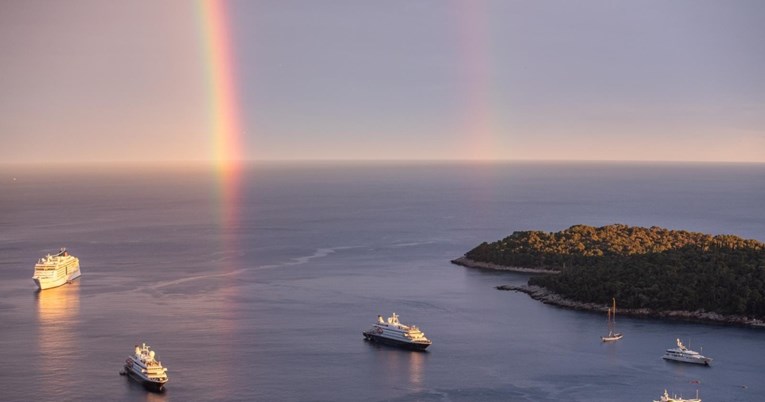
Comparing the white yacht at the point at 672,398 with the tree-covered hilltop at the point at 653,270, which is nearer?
the white yacht at the point at 672,398

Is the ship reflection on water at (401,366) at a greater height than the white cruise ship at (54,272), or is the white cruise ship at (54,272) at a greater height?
the white cruise ship at (54,272)

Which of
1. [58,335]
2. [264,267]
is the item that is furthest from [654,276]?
[58,335]

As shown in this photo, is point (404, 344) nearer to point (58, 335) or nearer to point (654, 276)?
point (58, 335)

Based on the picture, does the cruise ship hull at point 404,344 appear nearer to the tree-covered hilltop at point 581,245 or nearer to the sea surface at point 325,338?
the sea surface at point 325,338

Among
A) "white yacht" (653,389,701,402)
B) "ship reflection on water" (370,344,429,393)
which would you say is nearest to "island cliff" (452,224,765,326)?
"ship reflection on water" (370,344,429,393)

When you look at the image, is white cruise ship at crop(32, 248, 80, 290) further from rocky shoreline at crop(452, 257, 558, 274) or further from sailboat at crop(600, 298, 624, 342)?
sailboat at crop(600, 298, 624, 342)

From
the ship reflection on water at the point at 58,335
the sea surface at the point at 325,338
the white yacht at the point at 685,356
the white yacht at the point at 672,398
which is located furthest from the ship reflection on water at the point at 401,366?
the ship reflection on water at the point at 58,335

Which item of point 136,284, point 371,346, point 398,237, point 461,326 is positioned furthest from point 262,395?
point 398,237
